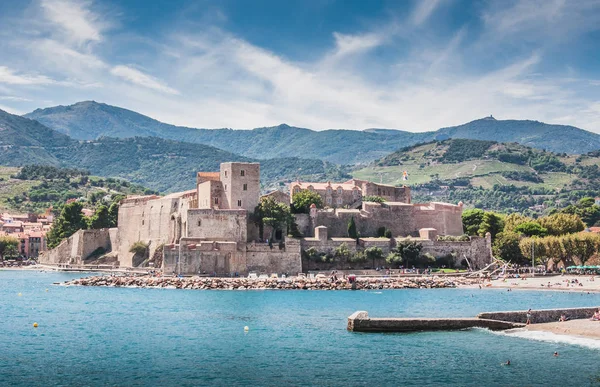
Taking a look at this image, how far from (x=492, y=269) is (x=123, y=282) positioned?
30.2 meters

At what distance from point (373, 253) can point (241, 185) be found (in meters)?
11.9

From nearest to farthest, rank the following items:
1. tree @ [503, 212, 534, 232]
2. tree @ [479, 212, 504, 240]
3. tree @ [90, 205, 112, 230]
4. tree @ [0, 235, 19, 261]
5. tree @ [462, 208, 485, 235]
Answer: tree @ [479, 212, 504, 240] → tree @ [462, 208, 485, 235] → tree @ [503, 212, 534, 232] → tree @ [90, 205, 112, 230] → tree @ [0, 235, 19, 261]

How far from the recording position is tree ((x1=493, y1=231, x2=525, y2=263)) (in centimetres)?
6650

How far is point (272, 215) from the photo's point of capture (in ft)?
196

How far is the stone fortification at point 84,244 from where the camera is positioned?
74250 millimetres

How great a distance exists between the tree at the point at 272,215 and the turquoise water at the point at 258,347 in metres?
14.6

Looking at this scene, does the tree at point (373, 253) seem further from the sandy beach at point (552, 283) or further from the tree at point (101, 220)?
the tree at point (101, 220)

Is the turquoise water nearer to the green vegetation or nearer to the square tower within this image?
the square tower

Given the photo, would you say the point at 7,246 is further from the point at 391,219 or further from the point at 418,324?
the point at 418,324

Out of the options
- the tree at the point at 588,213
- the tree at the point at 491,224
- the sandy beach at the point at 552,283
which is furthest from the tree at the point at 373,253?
the tree at the point at 588,213

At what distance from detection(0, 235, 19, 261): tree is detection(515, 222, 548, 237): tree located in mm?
55975

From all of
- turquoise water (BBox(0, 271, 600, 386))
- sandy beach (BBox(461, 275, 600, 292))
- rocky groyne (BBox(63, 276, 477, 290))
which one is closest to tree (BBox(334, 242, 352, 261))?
rocky groyne (BBox(63, 276, 477, 290))

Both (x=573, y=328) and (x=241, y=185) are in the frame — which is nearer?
(x=573, y=328)

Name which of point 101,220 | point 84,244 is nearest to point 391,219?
point 84,244
